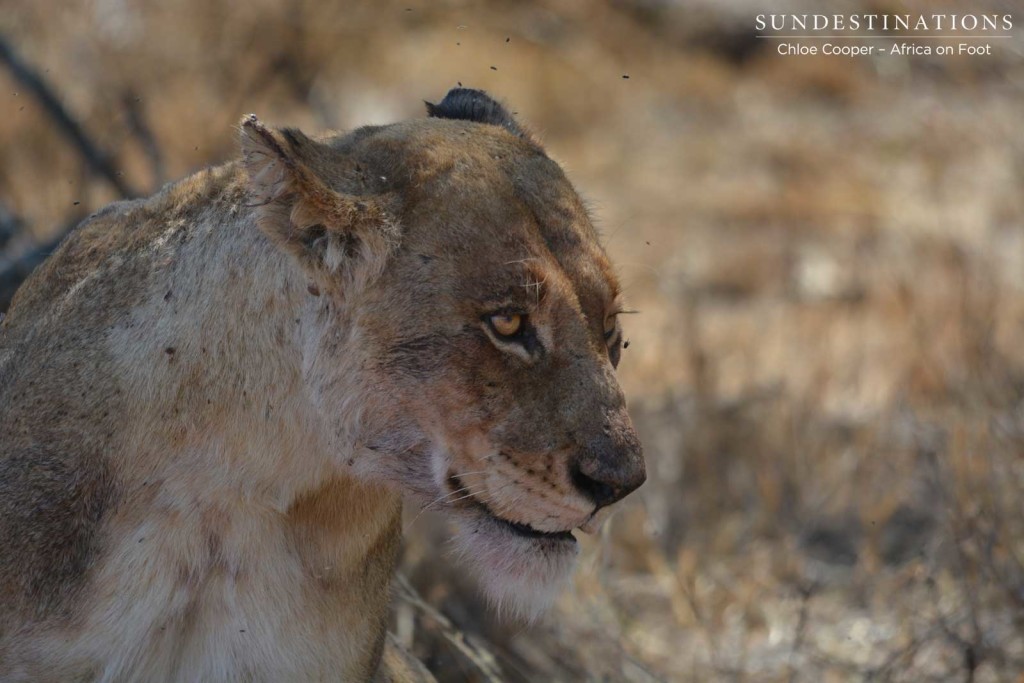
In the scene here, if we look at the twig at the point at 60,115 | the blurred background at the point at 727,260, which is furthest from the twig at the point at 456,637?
the twig at the point at 60,115

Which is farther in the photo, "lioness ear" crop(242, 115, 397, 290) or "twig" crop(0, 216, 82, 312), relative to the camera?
Answer: "twig" crop(0, 216, 82, 312)

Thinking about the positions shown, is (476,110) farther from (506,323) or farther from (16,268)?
(16,268)

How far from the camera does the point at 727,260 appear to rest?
35.2ft

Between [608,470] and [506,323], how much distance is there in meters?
0.39

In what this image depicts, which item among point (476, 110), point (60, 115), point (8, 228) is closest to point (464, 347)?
point (476, 110)

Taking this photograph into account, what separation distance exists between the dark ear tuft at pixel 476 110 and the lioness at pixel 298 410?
0.42 meters

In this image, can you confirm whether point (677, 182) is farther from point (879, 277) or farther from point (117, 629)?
point (117, 629)

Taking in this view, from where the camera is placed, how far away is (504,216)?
3.07 metres

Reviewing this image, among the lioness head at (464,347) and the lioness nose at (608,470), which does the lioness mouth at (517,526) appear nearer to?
the lioness head at (464,347)

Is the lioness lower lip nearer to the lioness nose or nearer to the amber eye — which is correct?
the lioness nose

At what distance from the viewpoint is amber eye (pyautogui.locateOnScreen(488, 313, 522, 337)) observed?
2.96 metres

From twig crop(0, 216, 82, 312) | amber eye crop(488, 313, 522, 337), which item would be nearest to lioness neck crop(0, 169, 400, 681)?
amber eye crop(488, 313, 522, 337)

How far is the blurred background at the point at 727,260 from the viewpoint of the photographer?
5.34 meters

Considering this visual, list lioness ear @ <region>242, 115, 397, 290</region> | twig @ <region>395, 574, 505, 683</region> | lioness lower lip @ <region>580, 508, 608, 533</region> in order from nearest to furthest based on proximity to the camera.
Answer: lioness ear @ <region>242, 115, 397, 290</region> < lioness lower lip @ <region>580, 508, 608, 533</region> < twig @ <region>395, 574, 505, 683</region>
